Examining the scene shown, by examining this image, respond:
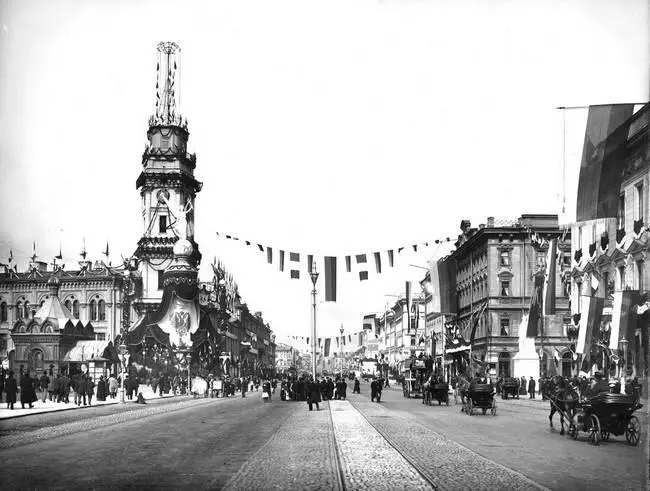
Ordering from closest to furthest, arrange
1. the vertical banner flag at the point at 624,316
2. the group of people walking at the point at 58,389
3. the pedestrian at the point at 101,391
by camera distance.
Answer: the vertical banner flag at the point at 624,316 → the group of people walking at the point at 58,389 → the pedestrian at the point at 101,391

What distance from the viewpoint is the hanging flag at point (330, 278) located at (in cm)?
3753

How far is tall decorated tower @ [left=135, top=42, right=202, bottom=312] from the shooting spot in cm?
10706

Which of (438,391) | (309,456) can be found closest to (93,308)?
(438,391)

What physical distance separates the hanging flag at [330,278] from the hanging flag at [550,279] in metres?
14.3

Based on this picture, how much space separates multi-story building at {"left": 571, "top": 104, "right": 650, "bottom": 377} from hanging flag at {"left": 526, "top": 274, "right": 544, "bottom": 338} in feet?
10.2

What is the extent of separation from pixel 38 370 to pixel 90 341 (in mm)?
8372

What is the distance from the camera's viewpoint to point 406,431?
26688mm

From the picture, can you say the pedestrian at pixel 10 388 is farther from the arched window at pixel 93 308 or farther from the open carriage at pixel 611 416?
the arched window at pixel 93 308

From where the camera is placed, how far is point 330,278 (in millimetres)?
37844

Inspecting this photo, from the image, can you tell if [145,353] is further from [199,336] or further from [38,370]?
[38,370]

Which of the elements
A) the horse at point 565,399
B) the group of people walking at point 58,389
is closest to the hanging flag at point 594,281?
the horse at point 565,399

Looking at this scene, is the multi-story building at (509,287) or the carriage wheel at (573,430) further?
the multi-story building at (509,287)

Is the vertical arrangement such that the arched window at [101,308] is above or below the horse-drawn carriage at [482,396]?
above

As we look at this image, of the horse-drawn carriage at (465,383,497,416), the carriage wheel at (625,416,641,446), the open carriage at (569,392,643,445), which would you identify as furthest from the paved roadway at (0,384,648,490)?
the horse-drawn carriage at (465,383,497,416)
